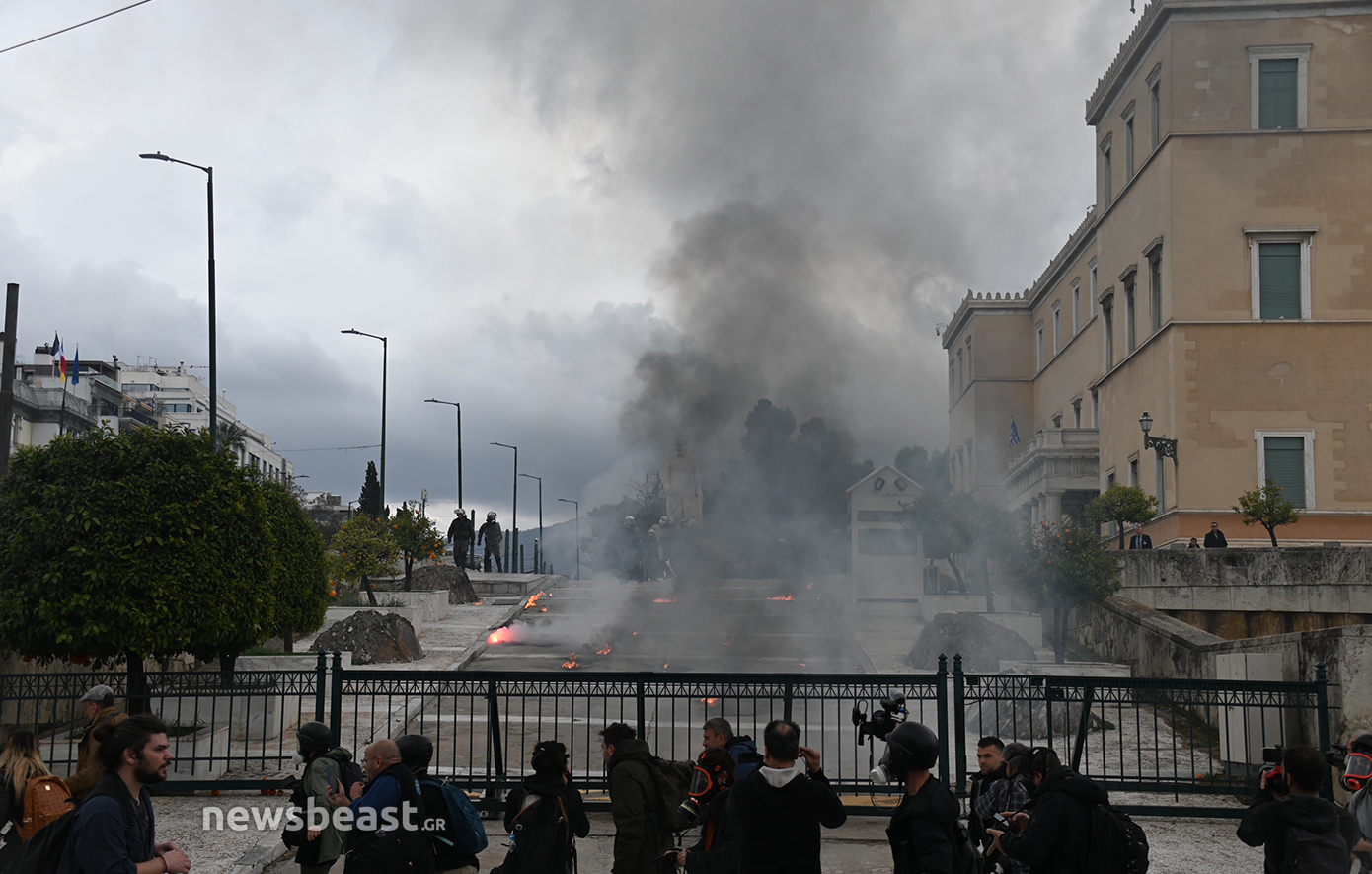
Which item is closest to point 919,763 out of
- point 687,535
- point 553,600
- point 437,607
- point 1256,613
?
point 1256,613

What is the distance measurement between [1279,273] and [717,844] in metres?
32.2

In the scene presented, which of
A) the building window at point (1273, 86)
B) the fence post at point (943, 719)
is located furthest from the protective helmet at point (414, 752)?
the building window at point (1273, 86)

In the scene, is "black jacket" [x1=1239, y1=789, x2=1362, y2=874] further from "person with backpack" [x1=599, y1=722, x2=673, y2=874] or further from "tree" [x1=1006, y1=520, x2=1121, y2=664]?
"tree" [x1=1006, y1=520, x2=1121, y2=664]

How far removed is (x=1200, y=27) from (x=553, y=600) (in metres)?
24.4

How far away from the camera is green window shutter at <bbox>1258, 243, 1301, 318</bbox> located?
108ft

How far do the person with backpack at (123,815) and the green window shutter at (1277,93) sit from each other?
3524 cm

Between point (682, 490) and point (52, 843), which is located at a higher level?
point (682, 490)

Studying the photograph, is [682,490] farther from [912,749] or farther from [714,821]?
[912,749]

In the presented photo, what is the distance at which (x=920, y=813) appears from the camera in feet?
17.2

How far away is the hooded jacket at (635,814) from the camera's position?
6508mm

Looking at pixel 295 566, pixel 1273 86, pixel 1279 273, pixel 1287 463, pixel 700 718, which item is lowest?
pixel 700 718

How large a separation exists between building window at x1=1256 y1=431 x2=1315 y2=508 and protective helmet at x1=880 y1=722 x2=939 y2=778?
3076 centimetres

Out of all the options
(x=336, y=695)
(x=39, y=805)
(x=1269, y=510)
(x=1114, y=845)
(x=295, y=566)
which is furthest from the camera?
(x=1269, y=510)

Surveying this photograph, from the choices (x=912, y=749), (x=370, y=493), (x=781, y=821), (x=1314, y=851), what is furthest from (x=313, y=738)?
(x=370, y=493)
